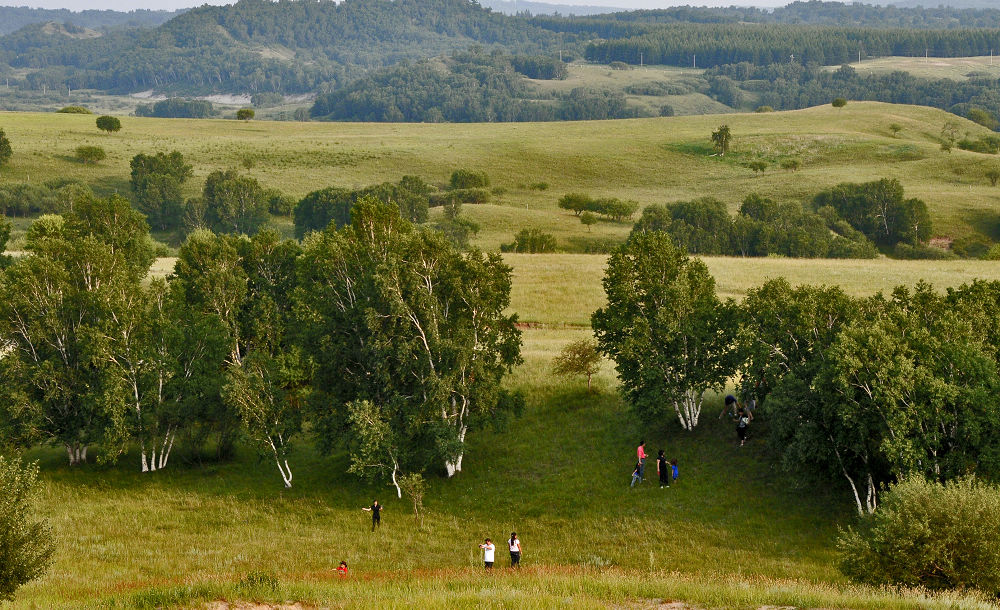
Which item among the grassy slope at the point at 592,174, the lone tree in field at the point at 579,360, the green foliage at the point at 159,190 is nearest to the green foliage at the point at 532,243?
the grassy slope at the point at 592,174

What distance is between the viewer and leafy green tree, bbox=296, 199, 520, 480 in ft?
157

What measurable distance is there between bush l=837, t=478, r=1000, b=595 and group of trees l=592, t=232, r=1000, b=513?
6.88 meters

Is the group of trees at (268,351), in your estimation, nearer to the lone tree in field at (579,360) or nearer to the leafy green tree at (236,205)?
the lone tree in field at (579,360)

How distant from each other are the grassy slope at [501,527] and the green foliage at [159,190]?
108663mm

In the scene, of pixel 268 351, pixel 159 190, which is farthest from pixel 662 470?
pixel 159 190

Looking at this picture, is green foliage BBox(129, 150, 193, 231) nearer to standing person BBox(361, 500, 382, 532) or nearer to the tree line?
the tree line

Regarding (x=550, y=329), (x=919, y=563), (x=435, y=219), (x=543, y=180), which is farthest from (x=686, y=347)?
(x=543, y=180)

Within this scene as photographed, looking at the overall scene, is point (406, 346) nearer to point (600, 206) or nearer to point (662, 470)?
point (662, 470)

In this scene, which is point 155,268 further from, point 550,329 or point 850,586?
point 850,586

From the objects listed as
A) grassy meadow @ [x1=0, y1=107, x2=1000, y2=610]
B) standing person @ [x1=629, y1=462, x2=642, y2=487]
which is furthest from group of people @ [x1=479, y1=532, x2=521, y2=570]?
standing person @ [x1=629, y1=462, x2=642, y2=487]

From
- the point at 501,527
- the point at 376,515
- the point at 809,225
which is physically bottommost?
the point at 501,527

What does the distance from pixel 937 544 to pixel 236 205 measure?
478 ft

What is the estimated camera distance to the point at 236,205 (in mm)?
155375

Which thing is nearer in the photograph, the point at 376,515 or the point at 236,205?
the point at 376,515
